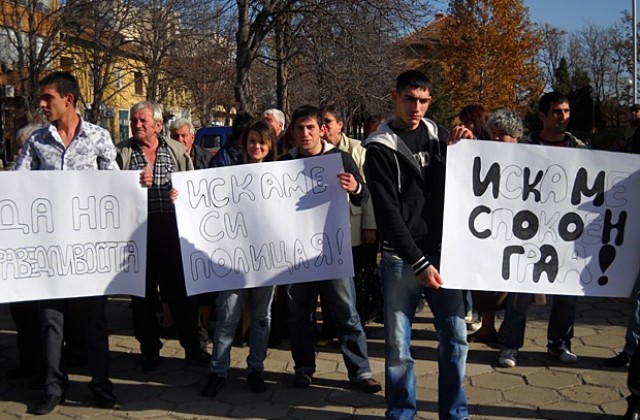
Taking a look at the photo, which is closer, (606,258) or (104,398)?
(606,258)

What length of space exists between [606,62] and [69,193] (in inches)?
2214

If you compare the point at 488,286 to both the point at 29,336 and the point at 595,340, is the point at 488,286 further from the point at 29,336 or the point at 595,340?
the point at 29,336

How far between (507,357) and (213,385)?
2.11m

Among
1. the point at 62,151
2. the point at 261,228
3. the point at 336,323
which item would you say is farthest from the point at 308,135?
the point at 62,151

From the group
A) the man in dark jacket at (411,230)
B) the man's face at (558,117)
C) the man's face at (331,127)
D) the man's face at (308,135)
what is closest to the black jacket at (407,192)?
the man in dark jacket at (411,230)

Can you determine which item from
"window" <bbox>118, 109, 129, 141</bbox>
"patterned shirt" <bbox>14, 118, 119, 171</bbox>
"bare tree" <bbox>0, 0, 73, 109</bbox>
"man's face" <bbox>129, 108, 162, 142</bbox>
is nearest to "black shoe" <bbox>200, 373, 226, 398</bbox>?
"patterned shirt" <bbox>14, 118, 119, 171</bbox>

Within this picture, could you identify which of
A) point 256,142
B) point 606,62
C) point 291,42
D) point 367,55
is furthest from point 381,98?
point 606,62

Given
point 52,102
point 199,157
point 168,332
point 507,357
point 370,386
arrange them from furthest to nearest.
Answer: point 199,157 < point 168,332 < point 507,357 < point 370,386 < point 52,102

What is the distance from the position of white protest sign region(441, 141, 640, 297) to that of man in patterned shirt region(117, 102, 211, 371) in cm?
227

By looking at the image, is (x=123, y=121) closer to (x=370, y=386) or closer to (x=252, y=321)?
(x=252, y=321)

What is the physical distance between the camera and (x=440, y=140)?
3668mm

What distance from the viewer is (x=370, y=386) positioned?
14.4 ft

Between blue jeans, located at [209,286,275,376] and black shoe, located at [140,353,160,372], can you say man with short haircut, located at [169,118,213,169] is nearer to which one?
black shoe, located at [140,353,160,372]

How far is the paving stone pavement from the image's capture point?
4137 millimetres
